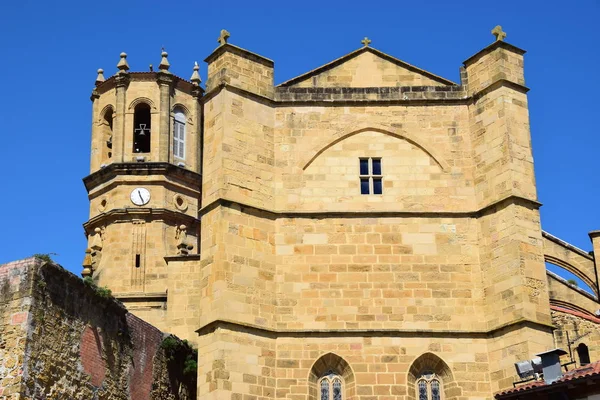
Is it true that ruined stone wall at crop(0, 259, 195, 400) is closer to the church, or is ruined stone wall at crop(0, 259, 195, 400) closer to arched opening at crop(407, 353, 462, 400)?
the church

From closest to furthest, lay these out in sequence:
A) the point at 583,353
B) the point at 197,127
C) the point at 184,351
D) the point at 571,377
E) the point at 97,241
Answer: the point at 571,377
the point at 184,351
the point at 583,353
the point at 97,241
the point at 197,127

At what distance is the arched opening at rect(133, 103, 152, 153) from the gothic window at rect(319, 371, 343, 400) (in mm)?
13407

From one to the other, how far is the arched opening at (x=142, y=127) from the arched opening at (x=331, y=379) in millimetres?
13309

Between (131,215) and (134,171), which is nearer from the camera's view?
(131,215)

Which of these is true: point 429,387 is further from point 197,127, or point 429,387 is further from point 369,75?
point 197,127

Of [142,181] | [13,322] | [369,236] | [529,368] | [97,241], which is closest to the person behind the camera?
[13,322]

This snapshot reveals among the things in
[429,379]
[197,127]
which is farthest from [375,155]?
[197,127]

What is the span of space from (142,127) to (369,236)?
1251cm

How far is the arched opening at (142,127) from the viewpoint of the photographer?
32719mm

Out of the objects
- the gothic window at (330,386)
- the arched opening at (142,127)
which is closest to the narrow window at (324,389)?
the gothic window at (330,386)

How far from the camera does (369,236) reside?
22344mm

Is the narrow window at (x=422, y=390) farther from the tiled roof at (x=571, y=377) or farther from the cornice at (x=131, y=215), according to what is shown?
the cornice at (x=131, y=215)

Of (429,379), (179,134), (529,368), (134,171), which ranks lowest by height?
(529,368)

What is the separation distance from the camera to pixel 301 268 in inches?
866
